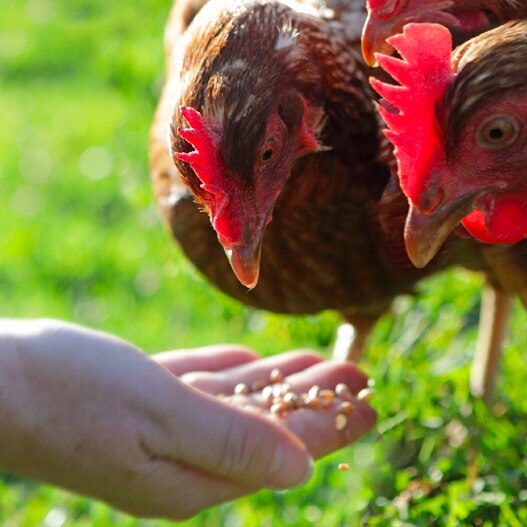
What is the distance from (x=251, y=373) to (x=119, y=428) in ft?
1.77

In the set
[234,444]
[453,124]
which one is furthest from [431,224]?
[234,444]

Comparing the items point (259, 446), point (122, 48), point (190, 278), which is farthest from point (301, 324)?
point (122, 48)

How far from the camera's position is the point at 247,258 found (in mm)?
1501

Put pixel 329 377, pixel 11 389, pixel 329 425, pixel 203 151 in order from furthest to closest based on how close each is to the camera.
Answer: pixel 329 377, pixel 329 425, pixel 11 389, pixel 203 151

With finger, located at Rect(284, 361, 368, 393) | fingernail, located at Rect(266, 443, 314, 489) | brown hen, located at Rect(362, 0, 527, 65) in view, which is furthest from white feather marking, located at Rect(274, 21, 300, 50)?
finger, located at Rect(284, 361, 368, 393)

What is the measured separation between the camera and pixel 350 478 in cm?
233

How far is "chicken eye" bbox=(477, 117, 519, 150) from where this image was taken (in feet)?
4.33

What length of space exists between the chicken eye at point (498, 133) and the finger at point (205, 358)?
1054mm

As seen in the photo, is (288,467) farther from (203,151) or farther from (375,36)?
(375,36)

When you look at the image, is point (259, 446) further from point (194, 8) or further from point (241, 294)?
point (194, 8)

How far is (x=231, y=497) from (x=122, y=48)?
2672 millimetres

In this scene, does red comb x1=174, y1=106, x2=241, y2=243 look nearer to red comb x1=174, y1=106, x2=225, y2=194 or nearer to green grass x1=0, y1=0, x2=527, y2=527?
red comb x1=174, y1=106, x2=225, y2=194

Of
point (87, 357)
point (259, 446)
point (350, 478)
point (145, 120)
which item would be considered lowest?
point (350, 478)

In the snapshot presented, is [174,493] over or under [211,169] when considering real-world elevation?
under
